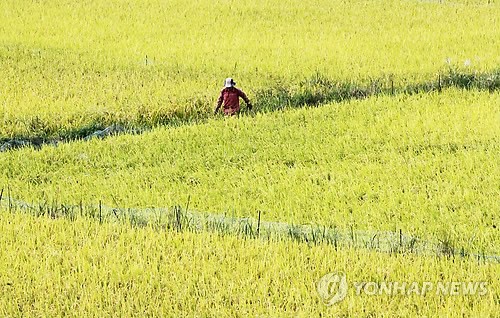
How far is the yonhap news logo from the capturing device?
4.54 metres

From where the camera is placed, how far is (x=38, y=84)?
12344 millimetres

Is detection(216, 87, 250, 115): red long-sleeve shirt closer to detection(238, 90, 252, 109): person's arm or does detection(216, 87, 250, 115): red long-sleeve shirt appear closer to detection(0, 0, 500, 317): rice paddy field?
detection(238, 90, 252, 109): person's arm

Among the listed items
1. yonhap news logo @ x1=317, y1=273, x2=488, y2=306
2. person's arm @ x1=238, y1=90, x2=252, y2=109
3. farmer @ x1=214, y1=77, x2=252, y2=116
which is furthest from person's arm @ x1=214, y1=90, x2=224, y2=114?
yonhap news logo @ x1=317, y1=273, x2=488, y2=306

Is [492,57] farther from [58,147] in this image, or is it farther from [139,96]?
[58,147]

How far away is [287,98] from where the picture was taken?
11547mm

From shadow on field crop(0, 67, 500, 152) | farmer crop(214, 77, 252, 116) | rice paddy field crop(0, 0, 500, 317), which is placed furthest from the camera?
farmer crop(214, 77, 252, 116)

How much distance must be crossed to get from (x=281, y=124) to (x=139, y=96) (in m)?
2.46

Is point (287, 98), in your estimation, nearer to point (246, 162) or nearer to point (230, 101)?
point (230, 101)

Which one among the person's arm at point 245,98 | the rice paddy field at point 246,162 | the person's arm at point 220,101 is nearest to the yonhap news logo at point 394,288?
the rice paddy field at point 246,162

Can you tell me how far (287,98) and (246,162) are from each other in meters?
3.01

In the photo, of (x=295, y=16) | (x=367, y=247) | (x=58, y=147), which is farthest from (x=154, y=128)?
(x=295, y=16)

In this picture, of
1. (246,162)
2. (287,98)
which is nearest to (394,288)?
(246,162)

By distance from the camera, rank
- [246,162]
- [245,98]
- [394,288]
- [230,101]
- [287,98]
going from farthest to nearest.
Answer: [287,98], [230,101], [245,98], [246,162], [394,288]

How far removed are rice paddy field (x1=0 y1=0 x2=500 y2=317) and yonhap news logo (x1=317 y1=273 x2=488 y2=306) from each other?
0.04 meters
